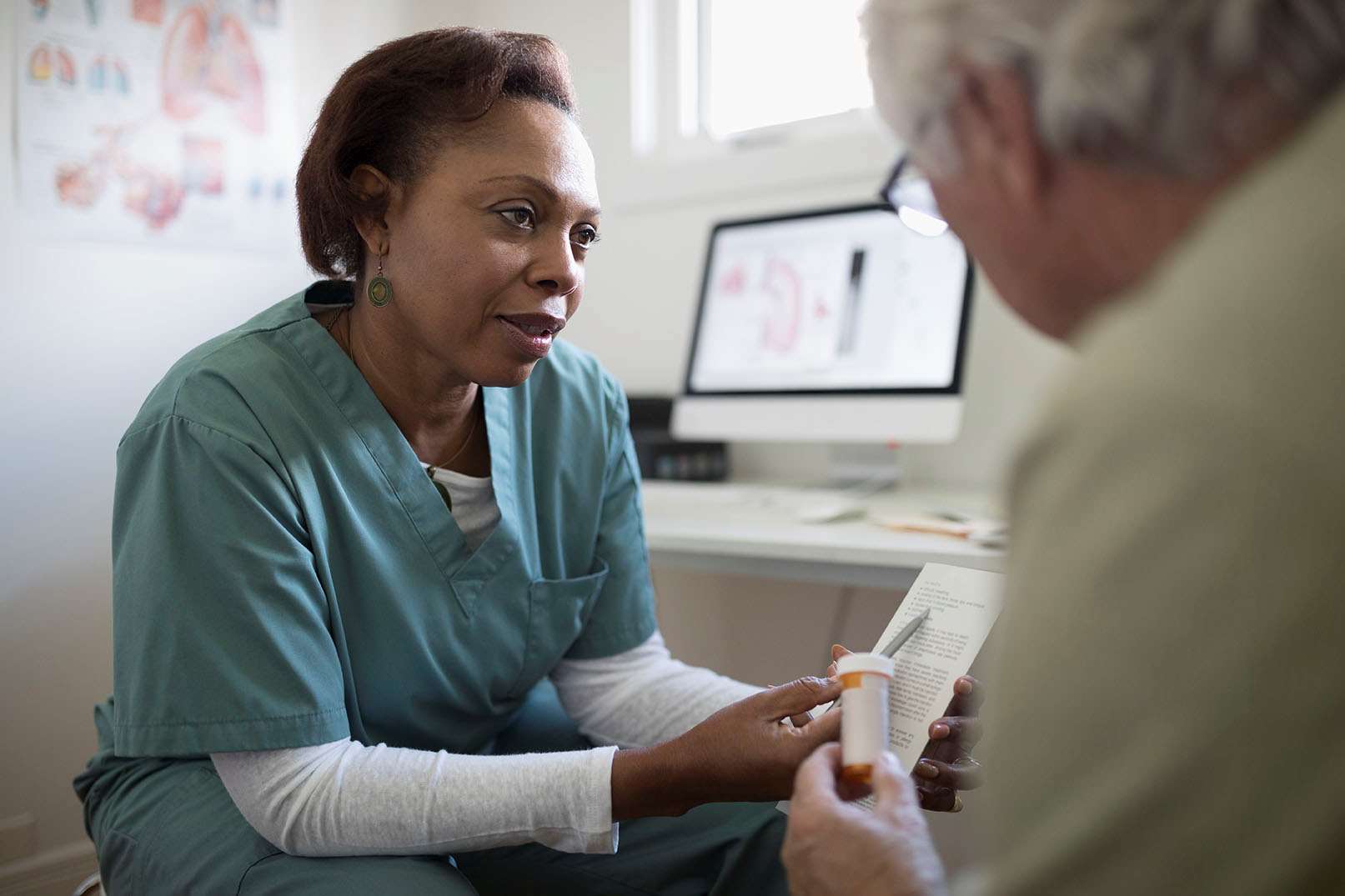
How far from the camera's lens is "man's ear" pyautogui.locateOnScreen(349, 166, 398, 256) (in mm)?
1027

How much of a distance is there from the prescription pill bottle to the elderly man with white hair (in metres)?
0.26

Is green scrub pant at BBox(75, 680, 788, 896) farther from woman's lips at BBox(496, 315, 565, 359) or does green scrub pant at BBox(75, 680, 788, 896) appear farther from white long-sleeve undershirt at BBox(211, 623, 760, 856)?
woman's lips at BBox(496, 315, 565, 359)

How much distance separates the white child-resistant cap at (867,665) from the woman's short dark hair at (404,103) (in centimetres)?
60

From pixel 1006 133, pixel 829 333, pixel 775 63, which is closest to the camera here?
pixel 1006 133

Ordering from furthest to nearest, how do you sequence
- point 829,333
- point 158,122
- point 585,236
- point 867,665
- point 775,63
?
point 775,63 < point 158,122 < point 829,333 < point 585,236 < point 867,665

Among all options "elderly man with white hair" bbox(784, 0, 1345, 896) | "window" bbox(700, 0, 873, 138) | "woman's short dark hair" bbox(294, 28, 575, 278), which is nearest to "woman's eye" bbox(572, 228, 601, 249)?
"woman's short dark hair" bbox(294, 28, 575, 278)

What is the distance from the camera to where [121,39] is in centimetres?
183

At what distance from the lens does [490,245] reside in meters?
1.00

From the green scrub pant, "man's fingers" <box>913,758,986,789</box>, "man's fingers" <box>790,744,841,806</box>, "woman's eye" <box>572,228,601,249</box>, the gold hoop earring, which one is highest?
"woman's eye" <box>572,228,601,249</box>

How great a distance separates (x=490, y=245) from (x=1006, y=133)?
0.60m

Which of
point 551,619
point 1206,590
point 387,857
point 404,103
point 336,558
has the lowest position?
point 387,857

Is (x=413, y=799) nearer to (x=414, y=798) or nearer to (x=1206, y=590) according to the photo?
(x=414, y=798)

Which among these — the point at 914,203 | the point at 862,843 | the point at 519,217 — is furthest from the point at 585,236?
the point at 862,843

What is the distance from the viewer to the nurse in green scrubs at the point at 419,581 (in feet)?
2.80
